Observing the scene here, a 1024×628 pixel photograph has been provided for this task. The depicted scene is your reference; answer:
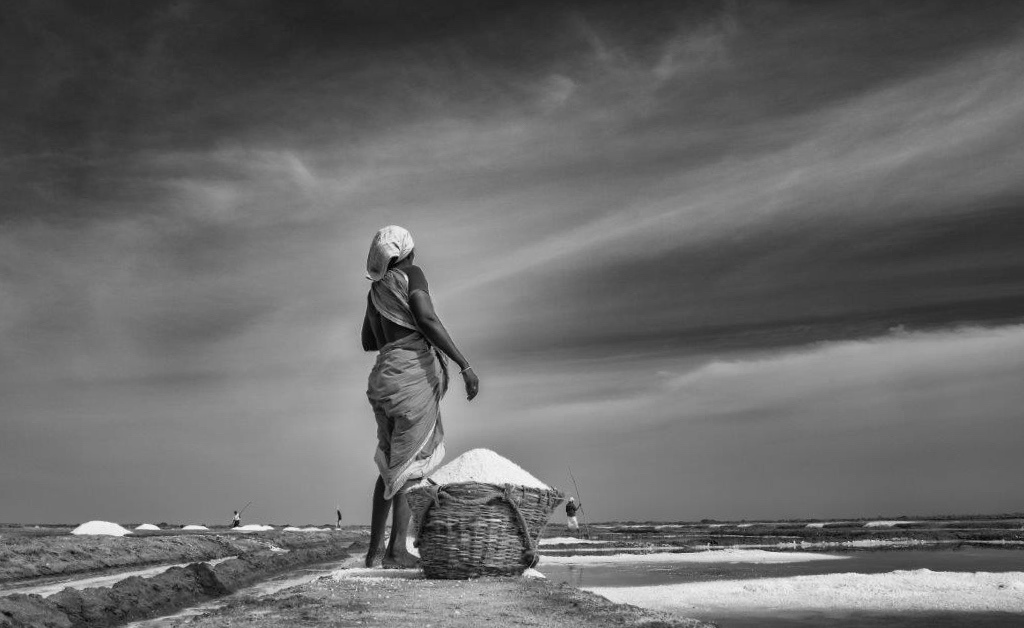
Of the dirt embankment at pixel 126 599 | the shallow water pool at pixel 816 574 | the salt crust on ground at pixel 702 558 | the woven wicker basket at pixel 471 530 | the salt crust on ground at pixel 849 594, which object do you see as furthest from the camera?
the salt crust on ground at pixel 702 558

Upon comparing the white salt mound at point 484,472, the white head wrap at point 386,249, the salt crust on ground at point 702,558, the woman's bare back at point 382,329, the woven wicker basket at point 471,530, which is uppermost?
the white head wrap at point 386,249

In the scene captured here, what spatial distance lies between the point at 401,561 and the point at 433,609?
275 cm

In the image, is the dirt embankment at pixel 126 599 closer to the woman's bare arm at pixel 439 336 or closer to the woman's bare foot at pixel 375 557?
the woman's bare foot at pixel 375 557

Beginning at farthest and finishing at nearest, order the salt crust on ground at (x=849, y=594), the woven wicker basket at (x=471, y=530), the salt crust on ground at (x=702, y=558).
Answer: the salt crust on ground at (x=702, y=558), the woven wicker basket at (x=471, y=530), the salt crust on ground at (x=849, y=594)

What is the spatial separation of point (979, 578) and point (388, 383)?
5.05 m

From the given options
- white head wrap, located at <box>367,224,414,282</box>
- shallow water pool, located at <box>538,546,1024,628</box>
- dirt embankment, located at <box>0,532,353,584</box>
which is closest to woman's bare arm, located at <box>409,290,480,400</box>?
white head wrap, located at <box>367,224,414,282</box>

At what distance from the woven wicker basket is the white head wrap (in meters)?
1.88

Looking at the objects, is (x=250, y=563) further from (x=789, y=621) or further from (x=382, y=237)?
(x=789, y=621)

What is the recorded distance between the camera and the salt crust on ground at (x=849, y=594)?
5461mm

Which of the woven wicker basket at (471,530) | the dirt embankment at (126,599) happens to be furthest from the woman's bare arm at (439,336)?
the dirt embankment at (126,599)

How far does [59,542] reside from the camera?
12.3 meters

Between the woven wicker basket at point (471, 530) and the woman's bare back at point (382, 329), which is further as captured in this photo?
the woman's bare back at point (382, 329)

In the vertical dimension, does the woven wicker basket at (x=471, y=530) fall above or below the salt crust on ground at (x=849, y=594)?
above

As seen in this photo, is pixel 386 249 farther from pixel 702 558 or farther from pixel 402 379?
pixel 702 558
